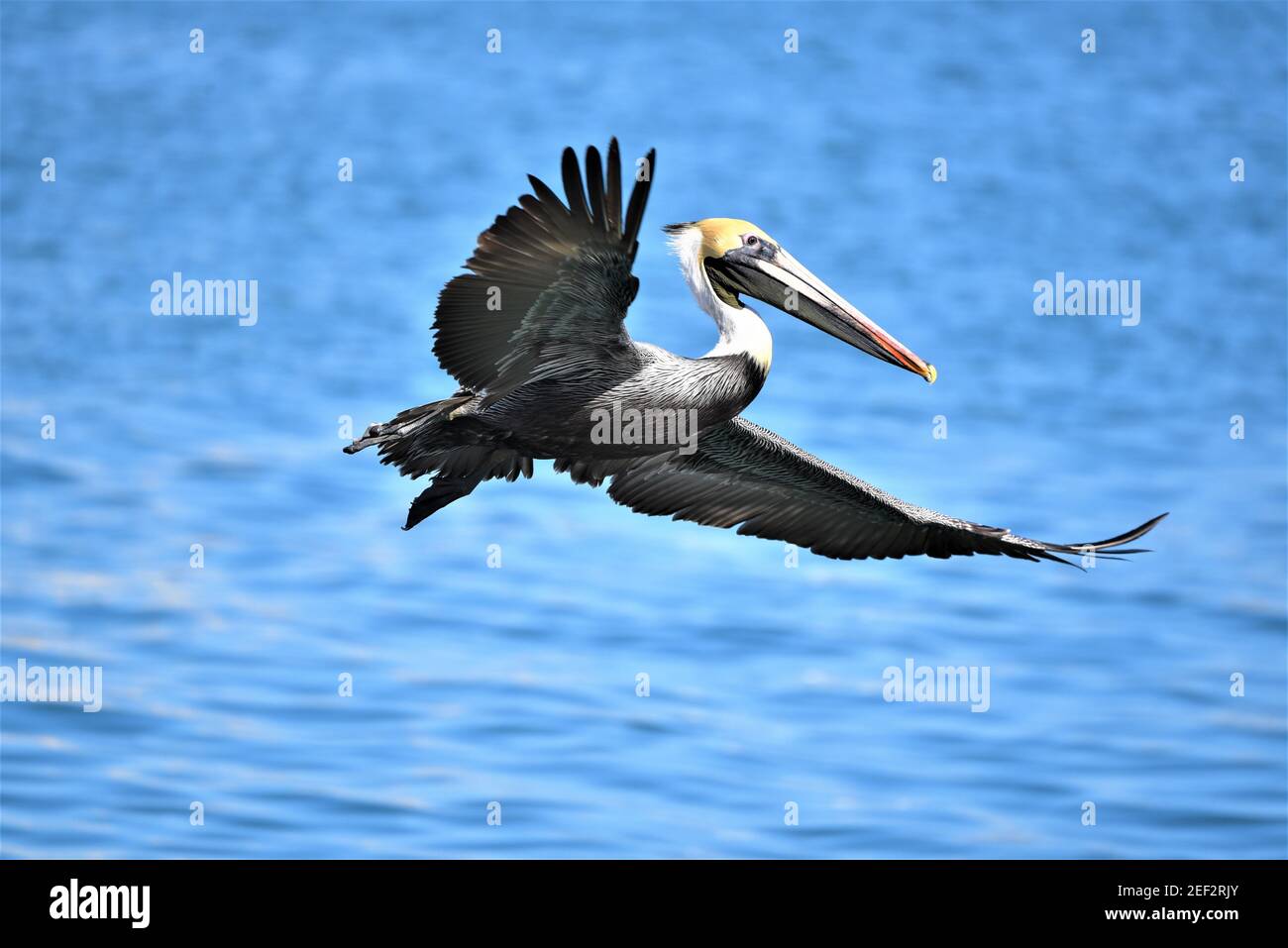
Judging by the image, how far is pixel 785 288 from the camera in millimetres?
8992

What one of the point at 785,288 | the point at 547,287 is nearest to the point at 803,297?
the point at 785,288

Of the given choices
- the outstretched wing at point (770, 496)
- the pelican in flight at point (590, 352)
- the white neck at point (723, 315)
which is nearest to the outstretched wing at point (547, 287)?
the pelican in flight at point (590, 352)

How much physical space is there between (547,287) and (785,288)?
150 cm

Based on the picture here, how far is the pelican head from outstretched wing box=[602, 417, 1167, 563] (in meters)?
1.30

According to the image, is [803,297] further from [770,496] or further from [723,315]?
[770,496]

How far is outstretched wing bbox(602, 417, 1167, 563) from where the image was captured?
1016 cm

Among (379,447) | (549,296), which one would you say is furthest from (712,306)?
(379,447)

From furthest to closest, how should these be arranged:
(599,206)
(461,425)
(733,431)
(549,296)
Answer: (733,431) → (461,425) → (549,296) → (599,206)

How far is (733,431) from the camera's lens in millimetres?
10203

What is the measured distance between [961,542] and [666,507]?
1664mm

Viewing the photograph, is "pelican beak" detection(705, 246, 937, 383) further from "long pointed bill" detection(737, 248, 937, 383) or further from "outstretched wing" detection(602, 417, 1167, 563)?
"outstretched wing" detection(602, 417, 1167, 563)

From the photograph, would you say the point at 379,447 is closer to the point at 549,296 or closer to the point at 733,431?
the point at 549,296

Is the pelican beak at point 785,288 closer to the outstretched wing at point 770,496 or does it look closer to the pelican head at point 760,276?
the pelican head at point 760,276

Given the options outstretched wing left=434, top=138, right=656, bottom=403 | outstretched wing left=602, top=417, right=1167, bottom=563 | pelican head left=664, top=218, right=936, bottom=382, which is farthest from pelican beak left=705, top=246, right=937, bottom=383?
outstretched wing left=602, top=417, right=1167, bottom=563
